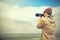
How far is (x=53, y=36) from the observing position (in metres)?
1.83

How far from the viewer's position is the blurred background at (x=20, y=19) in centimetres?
180

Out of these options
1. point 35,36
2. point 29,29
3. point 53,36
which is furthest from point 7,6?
point 53,36

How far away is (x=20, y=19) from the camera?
181 centimetres

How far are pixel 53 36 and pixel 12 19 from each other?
0.53 metres

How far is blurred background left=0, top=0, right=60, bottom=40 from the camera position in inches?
70.8

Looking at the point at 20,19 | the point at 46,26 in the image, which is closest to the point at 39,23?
the point at 46,26

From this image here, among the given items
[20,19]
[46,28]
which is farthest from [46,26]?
[20,19]

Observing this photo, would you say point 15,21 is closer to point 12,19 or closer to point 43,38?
point 12,19

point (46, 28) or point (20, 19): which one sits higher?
point (20, 19)

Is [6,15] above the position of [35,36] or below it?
above

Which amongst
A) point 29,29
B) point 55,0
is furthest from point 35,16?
point 55,0

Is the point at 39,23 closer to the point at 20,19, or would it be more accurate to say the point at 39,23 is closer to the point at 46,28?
the point at 46,28

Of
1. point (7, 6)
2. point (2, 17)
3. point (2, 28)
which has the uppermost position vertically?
point (7, 6)

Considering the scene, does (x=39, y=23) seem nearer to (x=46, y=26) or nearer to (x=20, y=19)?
(x=46, y=26)
